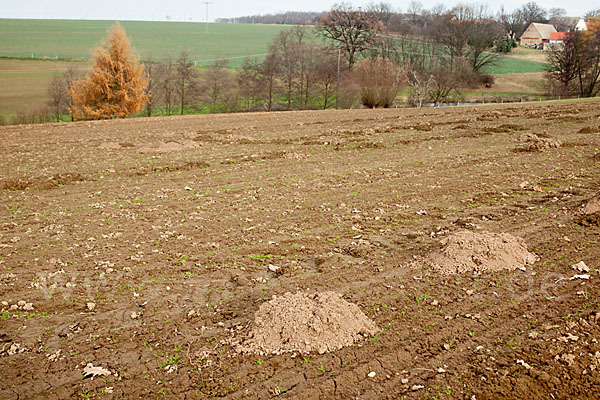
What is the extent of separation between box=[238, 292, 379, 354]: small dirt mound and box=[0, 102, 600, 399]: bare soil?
93 mm

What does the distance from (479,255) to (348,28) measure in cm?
5846

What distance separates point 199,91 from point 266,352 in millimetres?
45664

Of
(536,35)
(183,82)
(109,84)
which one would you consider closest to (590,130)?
(109,84)

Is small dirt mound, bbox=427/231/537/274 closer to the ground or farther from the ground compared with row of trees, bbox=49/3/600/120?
closer to the ground

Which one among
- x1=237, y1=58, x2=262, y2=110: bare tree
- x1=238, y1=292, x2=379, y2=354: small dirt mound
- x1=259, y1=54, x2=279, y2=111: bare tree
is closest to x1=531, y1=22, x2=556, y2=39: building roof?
x1=259, y1=54, x2=279, y2=111: bare tree

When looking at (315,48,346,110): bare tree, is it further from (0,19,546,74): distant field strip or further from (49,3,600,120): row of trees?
(0,19,546,74): distant field strip

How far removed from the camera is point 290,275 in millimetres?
6105

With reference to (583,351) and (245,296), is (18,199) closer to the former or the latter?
(245,296)

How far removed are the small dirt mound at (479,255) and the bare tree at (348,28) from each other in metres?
55.9

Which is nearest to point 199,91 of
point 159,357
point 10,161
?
point 10,161

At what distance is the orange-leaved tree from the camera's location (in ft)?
108

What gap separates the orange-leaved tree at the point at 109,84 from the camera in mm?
33031

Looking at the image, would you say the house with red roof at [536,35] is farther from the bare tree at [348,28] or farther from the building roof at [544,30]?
the bare tree at [348,28]

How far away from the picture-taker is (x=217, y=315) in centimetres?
517
